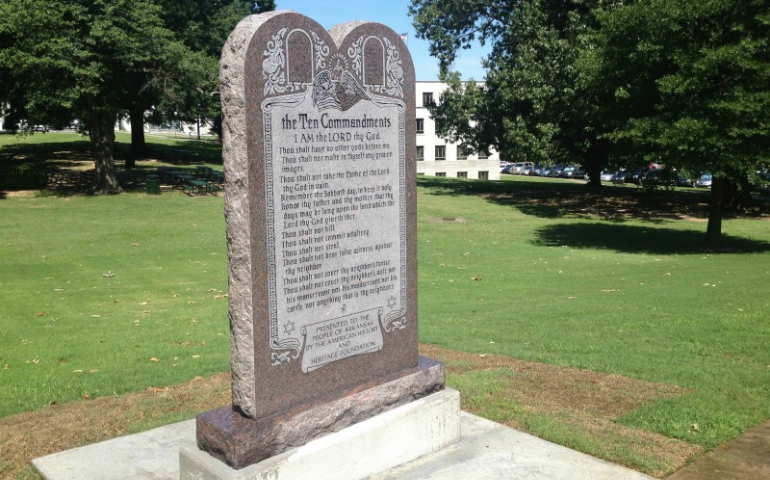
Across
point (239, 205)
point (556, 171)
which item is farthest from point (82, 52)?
point (556, 171)

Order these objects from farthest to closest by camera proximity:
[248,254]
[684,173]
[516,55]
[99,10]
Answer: [516,55] → [99,10] → [684,173] → [248,254]

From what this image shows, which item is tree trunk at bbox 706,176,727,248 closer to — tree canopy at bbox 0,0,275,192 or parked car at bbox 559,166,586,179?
tree canopy at bbox 0,0,275,192

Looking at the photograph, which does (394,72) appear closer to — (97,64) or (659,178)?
(659,178)

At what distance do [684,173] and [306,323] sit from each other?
1698 cm

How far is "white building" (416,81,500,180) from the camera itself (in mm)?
76250

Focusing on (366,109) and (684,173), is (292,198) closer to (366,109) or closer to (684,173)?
(366,109)

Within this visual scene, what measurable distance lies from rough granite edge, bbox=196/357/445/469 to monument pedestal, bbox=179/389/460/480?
0.15 feet

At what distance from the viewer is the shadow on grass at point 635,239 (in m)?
22.2

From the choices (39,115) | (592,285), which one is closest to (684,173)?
(592,285)

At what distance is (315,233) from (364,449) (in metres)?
1.63

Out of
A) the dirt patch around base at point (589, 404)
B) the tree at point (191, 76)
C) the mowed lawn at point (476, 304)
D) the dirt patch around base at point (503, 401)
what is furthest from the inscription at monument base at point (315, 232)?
the tree at point (191, 76)

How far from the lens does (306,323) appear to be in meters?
5.27

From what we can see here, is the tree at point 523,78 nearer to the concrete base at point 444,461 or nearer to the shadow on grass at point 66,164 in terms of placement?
the shadow on grass at point 66,164

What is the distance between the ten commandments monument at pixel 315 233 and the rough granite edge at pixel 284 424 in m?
0.01
